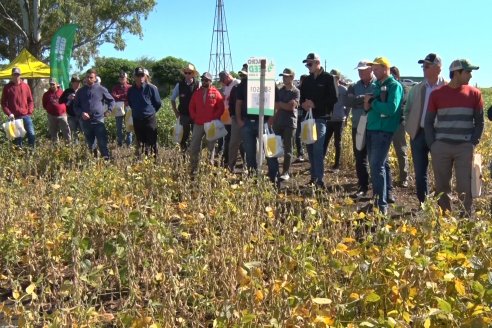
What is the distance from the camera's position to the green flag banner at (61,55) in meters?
14.4

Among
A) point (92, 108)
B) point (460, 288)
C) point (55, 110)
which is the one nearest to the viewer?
point (460, 288)

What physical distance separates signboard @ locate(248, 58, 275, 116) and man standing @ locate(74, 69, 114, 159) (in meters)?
3.19

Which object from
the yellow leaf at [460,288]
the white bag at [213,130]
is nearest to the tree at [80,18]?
the white bag at [213,130]

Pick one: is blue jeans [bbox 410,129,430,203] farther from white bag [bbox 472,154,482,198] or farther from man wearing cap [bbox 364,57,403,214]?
white bag [bbox 472,154,482,198]

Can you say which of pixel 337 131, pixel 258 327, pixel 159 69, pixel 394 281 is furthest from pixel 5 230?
pixel 159 69

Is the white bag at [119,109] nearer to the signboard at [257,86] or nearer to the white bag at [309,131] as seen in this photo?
the signboard at [257,86]

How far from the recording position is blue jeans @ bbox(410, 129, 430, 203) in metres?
5.56

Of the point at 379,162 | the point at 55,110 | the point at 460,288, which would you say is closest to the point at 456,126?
the point at 379,162

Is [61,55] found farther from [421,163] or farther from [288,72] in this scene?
[421,163]

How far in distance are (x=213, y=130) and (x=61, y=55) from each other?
28.9 ft

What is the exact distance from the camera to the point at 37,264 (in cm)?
379

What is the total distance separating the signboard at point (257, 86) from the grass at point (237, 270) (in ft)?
4.77

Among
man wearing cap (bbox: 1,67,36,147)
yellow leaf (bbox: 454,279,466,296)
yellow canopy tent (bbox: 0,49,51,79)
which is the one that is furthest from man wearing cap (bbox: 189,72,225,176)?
yellow canopy tent (bbox: 0,49,51,79)

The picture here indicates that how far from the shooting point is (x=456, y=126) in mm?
4875
